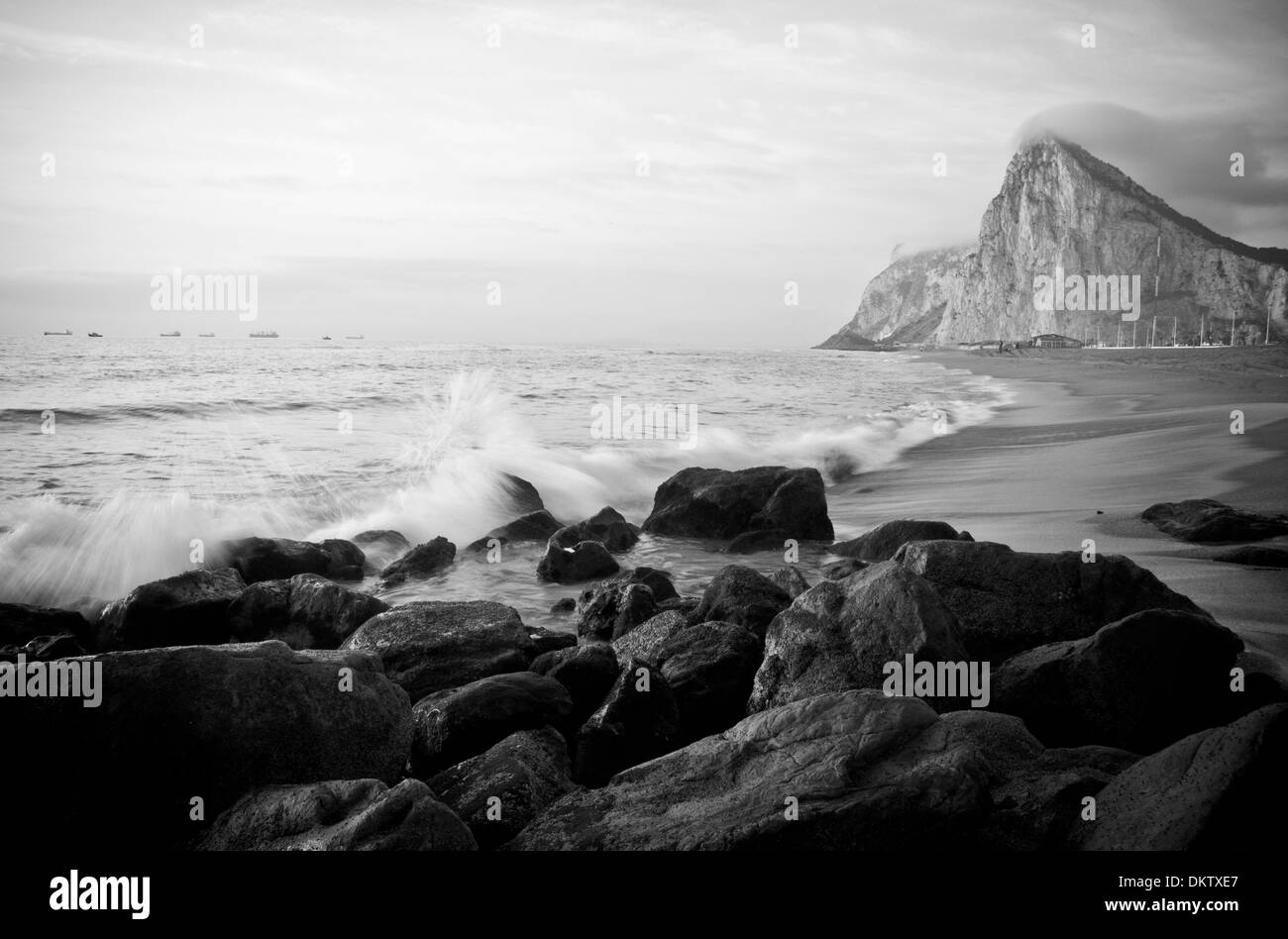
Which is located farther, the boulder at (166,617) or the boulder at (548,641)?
the boulder at (166,617)

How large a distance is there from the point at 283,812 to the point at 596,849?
1459 millimetres

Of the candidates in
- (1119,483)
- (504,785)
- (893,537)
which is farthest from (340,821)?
(1119,483)

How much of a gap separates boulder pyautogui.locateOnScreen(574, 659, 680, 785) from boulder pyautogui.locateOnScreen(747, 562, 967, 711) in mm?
674

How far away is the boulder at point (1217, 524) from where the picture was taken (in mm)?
9445

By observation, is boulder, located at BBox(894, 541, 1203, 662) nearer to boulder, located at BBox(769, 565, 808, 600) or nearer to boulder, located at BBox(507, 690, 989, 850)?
boulder, located at BBox(769, 565, 808, 600)

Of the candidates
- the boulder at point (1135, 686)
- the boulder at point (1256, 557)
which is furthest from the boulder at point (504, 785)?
the boulder at point (1256, 557)

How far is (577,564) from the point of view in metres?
10.5

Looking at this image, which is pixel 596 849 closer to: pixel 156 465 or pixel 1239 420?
pixel 156 465

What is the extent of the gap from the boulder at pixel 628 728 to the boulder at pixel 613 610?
1.98m

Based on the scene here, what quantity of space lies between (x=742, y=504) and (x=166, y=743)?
9.41 m

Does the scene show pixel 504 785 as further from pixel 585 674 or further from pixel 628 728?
pixel 585 674

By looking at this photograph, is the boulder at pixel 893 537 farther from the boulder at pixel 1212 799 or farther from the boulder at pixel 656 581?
the boulder at pixel 1212 799
